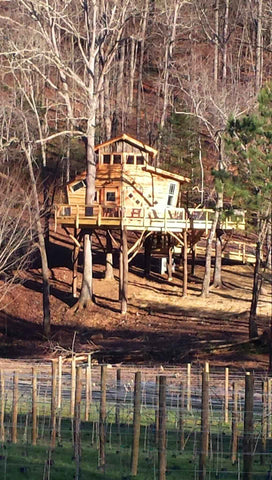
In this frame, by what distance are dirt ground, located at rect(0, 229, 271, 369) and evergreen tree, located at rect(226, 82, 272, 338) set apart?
663cm

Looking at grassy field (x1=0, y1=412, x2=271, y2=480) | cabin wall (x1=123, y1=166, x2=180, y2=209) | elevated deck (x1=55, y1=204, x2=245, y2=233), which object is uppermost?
grassy field (x1=0, y1=412, x2=271, y2=480)

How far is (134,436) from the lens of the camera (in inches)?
628

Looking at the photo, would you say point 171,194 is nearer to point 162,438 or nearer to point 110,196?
point 110,196

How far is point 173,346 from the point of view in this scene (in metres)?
35.4

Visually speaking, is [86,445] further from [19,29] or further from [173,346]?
[19,29]

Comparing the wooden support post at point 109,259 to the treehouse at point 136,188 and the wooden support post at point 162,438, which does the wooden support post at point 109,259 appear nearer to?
the treehouse at point 136,188

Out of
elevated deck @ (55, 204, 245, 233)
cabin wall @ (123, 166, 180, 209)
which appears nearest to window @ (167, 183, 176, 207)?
cabin wall @ (123, 166, 180, 209)

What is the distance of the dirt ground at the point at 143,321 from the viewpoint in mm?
33812

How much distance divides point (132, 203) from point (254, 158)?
779 inches

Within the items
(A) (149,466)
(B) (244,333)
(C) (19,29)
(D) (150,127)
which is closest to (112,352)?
(B) (244,333)

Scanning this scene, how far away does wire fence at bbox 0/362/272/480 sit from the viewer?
613 inches

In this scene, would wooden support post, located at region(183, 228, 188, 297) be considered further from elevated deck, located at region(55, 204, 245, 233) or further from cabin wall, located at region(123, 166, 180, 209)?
cabin wall, located at region(123, 166, 180, 209)

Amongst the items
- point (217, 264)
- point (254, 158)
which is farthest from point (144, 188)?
point (254, 158)

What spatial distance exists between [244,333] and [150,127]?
88.0 ft
